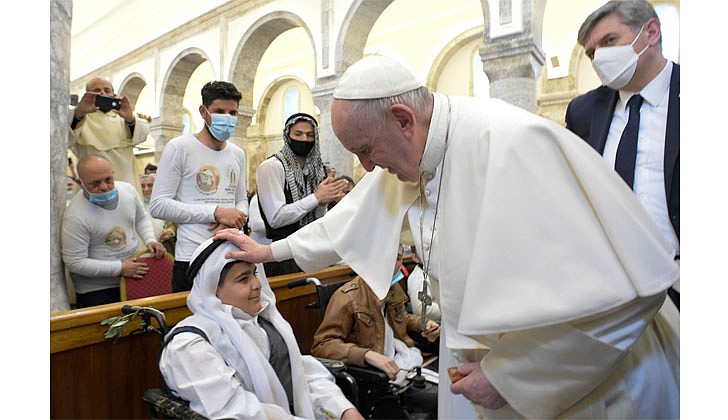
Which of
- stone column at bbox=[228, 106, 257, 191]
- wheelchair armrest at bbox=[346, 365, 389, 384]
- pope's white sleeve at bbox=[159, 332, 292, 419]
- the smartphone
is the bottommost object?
wheelchair armrest at bbox=[346, 365, 389, 384]

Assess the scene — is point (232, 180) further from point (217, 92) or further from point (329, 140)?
point (329, 140)

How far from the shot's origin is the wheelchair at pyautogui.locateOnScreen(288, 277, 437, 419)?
246 centimetres

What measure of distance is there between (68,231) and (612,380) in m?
2.62

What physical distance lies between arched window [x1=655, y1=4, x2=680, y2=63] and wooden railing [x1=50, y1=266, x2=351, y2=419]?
8.93 m

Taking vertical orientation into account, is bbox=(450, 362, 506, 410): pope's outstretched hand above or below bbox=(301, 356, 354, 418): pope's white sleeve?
above

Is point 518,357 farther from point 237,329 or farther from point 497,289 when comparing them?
point 237,329

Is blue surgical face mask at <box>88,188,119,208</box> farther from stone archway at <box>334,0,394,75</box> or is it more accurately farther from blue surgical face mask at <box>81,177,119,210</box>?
stone archway at <box>334,0,394,75</box>

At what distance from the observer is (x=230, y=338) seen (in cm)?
195

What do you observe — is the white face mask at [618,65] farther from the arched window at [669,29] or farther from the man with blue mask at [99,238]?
the arched window at [669,29]

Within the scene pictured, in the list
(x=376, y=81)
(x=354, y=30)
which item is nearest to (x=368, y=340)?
(x=376, y=81)

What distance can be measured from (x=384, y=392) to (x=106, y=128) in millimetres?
2566

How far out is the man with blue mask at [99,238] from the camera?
2572 millimetres

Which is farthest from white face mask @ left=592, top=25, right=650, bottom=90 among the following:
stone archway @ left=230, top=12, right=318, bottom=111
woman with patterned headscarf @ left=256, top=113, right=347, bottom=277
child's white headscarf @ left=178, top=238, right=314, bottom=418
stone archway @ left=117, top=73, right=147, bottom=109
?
stone archway @ left=117, top=73, right=147, bottom=109

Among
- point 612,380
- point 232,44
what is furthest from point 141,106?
point 612,380
